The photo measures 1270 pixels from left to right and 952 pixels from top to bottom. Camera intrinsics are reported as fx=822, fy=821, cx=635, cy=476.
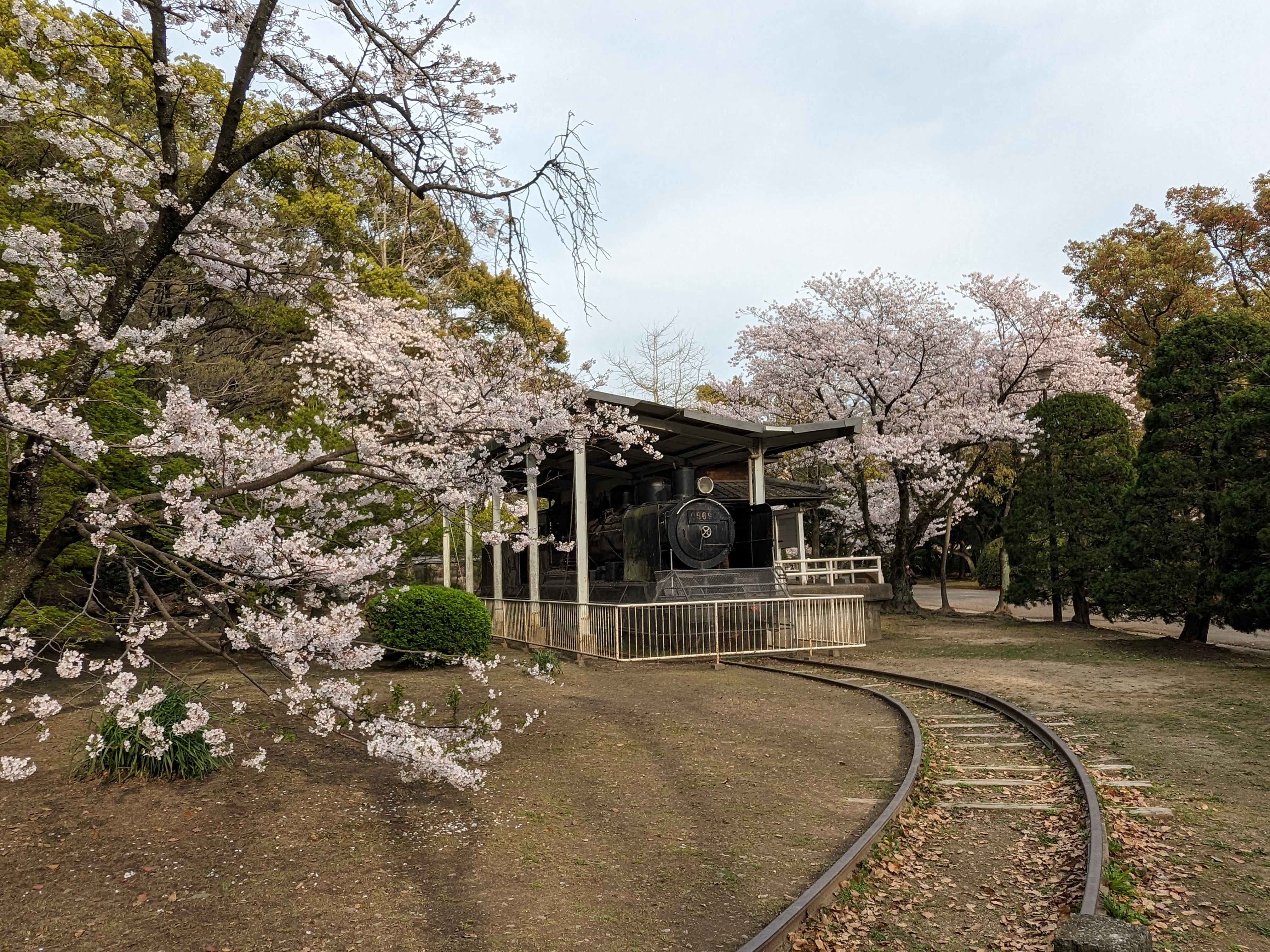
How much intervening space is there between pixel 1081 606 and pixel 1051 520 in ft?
7.16

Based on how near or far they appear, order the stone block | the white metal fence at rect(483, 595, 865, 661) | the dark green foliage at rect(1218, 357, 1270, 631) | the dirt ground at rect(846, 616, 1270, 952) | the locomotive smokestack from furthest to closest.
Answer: the locomotive smokestack, the white metal fence at rect(483, 595, 865, 661), the dark green foliage at rect(1218, 357, 1270, 631), the dirt ground at rect(846, 616, 1270, 952), the stone block

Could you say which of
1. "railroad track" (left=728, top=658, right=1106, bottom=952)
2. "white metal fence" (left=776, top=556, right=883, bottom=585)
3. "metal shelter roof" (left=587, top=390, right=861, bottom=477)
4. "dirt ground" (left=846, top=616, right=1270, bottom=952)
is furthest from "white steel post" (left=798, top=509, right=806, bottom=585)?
"railroad track" (left=728, top=658, right=1106, bottom=952)

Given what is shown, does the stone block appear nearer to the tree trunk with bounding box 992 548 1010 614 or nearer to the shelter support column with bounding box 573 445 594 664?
the shelter support column with bounding box 573 445 594 664

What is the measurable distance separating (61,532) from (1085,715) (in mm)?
10074

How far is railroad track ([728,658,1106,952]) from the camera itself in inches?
175

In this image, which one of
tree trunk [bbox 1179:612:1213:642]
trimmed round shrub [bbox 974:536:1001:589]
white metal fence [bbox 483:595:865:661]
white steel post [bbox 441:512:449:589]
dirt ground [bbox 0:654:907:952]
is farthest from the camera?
trimmed round shrub [bbox 974:536:1001:589]

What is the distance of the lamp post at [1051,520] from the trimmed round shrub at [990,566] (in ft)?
43.3

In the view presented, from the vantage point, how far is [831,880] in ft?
14.9

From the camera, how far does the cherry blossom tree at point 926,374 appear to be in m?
22.5

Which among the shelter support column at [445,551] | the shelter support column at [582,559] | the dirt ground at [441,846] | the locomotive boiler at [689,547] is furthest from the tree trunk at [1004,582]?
the dirt ground at [441,846]

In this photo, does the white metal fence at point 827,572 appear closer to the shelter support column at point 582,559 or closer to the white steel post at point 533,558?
the shelter support column at point 582,559

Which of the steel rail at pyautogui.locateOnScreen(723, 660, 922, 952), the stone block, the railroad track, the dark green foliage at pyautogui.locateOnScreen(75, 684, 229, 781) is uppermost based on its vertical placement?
the dark green foliage at pyautogui.locateOnScreen(75, 684, 229, 781)

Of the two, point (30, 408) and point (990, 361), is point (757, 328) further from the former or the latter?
point (30, 408)

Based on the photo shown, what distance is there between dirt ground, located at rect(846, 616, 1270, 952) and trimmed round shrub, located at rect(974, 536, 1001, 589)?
1475cm
